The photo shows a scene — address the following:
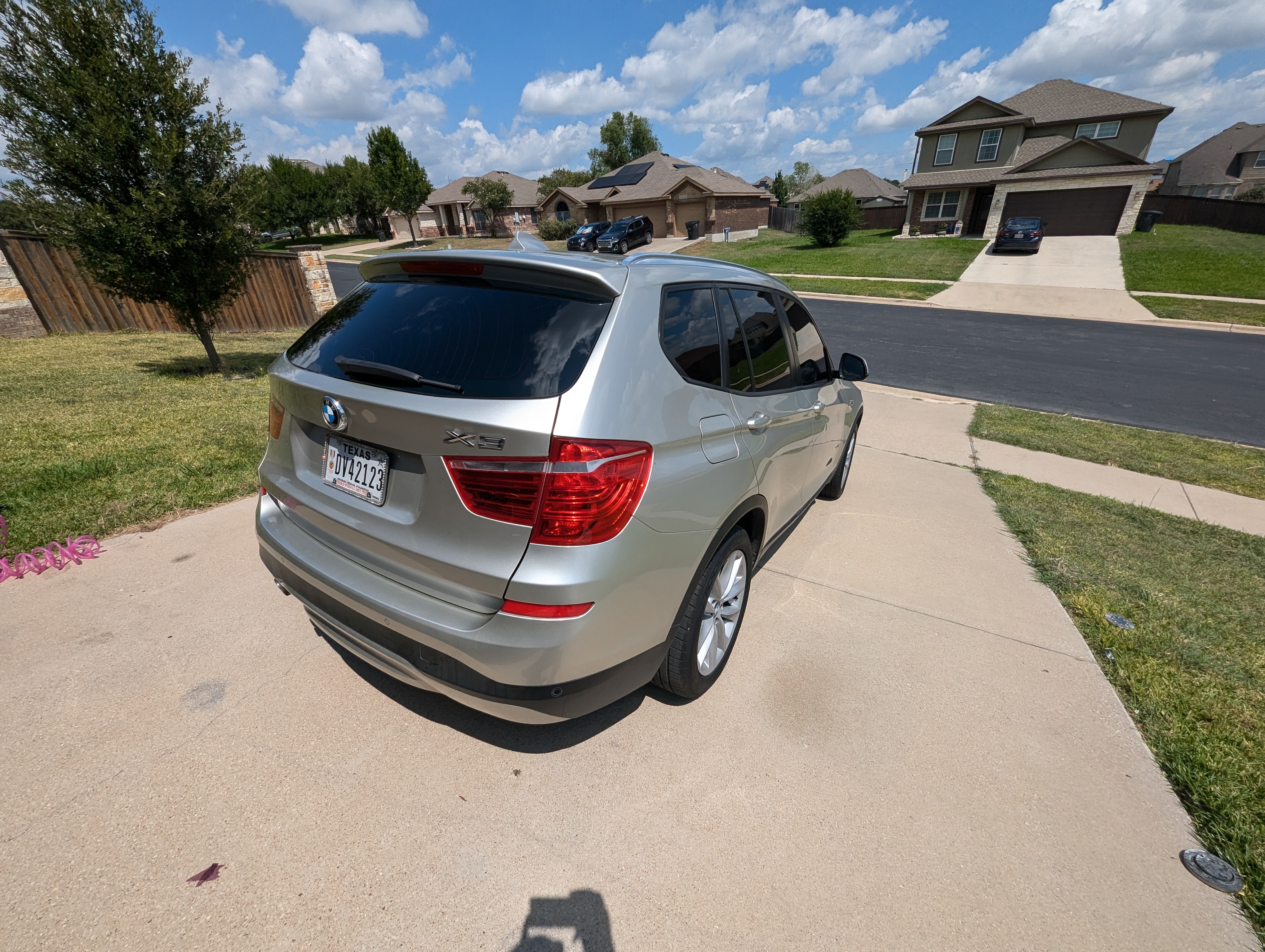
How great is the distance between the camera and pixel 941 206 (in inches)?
1297

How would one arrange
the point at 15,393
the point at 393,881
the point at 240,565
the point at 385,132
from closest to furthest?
the point at 393,881 < the point at 240,565 < the point at 15,393 < the point at 385,132

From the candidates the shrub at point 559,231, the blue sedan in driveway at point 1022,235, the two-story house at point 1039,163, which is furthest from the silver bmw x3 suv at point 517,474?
the shrub at point 559,231

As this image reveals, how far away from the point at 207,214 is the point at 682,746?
834 centimetres

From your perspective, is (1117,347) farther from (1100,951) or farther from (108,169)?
(108,169)

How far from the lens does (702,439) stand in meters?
2.14

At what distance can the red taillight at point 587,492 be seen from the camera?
1.68m

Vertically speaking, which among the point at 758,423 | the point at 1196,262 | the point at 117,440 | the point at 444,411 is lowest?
the point at 1196,262

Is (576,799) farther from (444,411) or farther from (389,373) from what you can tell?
(389,373)

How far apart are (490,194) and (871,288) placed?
116 feet

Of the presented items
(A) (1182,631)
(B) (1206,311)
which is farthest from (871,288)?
(A) (1182,631)

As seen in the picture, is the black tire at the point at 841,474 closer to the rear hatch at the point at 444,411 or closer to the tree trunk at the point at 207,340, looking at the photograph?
the rear hatch at the point at 444,411

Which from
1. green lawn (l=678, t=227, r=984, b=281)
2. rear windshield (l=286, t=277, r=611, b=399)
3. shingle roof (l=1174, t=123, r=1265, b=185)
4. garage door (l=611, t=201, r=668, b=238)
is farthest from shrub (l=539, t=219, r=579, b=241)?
shingle roof (l=1174, t=123, r=1265, b=185)

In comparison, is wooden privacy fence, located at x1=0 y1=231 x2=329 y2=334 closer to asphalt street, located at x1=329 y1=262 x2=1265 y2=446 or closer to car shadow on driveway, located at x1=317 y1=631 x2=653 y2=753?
car shadow on driveway, located at x1=317 y1=631 x2=653 y2=753

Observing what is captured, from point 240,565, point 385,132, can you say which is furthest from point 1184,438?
point 385,132
